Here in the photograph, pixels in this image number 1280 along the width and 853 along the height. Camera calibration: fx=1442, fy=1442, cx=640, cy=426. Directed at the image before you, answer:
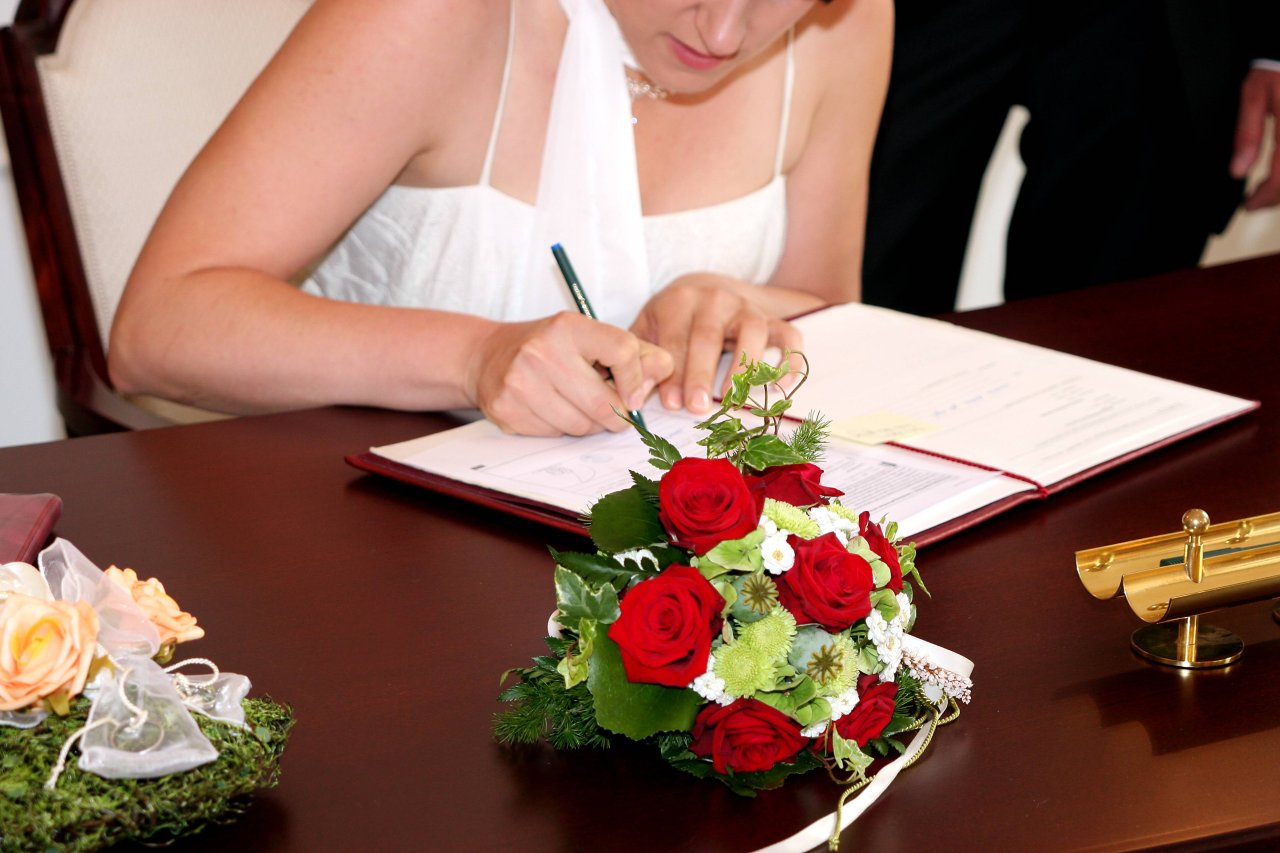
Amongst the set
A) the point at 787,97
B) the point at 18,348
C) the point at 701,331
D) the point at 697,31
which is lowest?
the point at 18,348

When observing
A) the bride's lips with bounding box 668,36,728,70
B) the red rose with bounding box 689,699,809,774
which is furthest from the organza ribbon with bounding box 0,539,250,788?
the bride's lips with bounding box 668,36,728,70

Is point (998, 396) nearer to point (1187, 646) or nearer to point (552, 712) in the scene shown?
point (1187, 646)

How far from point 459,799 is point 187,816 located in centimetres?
15

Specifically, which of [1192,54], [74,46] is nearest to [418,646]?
[74,46]

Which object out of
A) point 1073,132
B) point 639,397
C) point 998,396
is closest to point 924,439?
point 998,396

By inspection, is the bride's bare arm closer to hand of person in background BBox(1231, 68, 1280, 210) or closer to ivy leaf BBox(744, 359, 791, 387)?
ivy leaf BBox(744, 359, 791, 387)

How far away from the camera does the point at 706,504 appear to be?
79cm

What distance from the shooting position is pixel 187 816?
75 centimetres

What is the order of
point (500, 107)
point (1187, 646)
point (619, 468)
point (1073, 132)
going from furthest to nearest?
point (1073, 132) → point (500, 107) → point (619, 468) → point (1187, 646)

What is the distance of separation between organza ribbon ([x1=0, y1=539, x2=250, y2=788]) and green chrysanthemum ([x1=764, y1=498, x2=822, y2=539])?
12.3 inches

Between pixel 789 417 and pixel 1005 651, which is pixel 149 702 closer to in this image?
pixel 1005 651

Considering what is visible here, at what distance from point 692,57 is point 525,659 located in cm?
99

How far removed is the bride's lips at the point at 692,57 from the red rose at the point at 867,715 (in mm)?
1080

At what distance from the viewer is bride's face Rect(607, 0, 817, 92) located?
5.44ft
